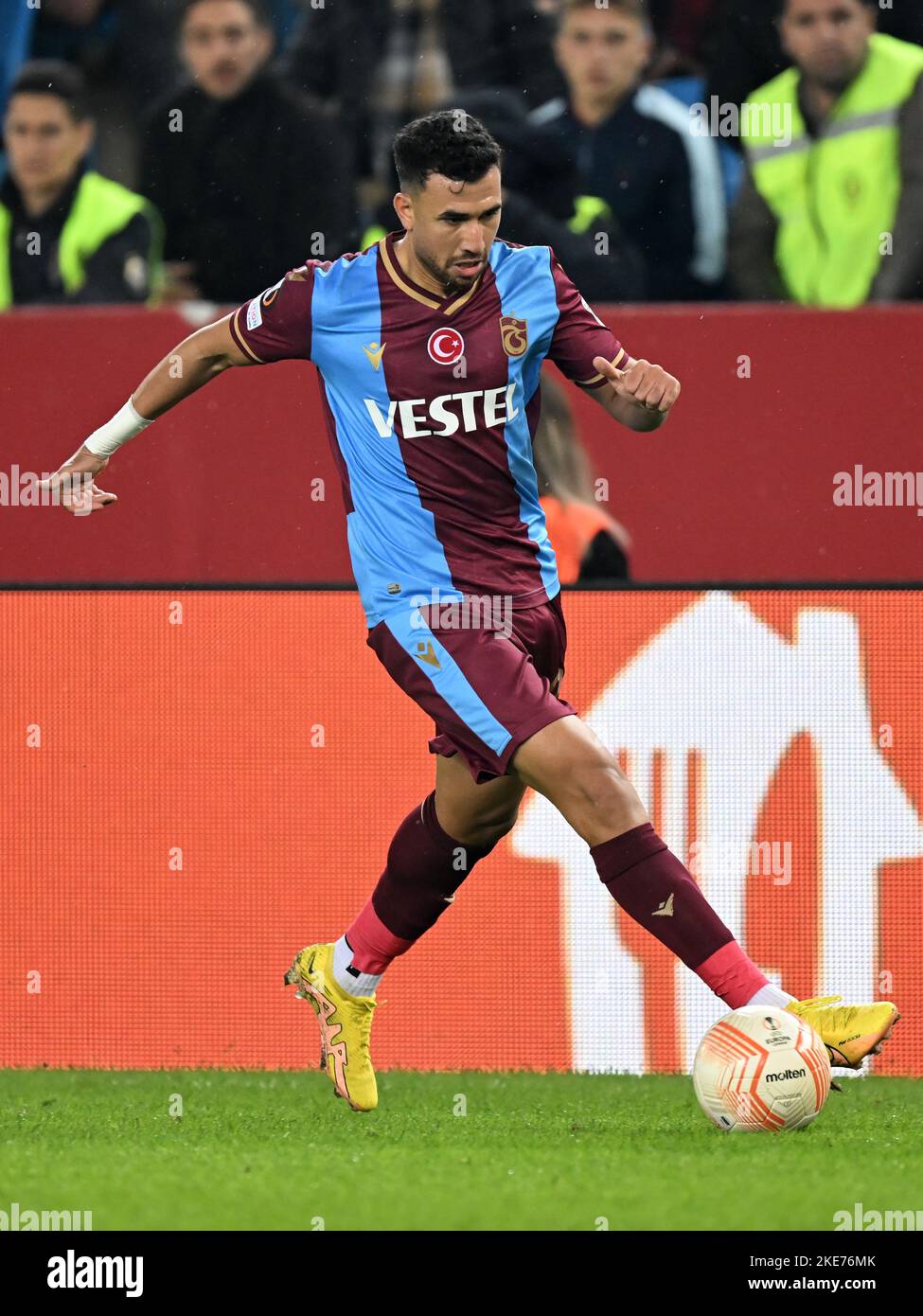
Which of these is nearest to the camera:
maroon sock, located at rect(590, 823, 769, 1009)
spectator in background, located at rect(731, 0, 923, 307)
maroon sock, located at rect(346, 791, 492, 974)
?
maroon sock, located at rect(590, 823, 769, 1009)

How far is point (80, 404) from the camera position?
27.7 feet

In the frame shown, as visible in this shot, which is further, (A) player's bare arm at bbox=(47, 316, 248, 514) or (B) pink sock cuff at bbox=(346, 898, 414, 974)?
(B) pink sock cuff at bbox=(346, 898, 414, 974)

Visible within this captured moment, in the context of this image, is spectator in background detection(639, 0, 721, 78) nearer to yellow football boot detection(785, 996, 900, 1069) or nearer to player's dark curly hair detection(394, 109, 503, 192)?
player's dark curly hair detection(394, 109, 503, 192)

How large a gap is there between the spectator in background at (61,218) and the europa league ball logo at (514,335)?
451 centimetres

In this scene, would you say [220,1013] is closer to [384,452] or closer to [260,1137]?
[260,1137]

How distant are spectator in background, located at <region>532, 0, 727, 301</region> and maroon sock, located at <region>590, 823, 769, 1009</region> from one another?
463 cm

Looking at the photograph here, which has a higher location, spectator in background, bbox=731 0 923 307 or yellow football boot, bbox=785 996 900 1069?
spectator in background, bbox=731 0 923 307

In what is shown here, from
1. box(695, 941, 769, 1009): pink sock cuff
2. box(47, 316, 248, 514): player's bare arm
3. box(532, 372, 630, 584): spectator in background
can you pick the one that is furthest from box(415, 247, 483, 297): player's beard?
box(532, 372, 630, 584): spectator in background

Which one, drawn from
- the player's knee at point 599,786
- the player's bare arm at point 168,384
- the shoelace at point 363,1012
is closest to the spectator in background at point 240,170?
the player's bare arm at point 168,384

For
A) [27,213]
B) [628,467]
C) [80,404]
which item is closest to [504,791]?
[628,467]

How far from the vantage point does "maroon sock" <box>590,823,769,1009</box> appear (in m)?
4.44

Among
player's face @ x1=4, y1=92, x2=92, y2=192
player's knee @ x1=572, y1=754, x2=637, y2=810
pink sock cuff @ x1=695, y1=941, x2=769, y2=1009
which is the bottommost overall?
pink sock cuff @ x1=695, y1=941, x2=769, y2=1009

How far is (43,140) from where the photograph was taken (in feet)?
29.5

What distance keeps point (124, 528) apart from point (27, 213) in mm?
1626
